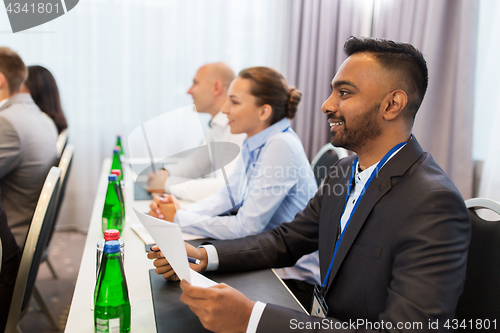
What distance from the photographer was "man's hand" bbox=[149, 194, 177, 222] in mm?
1435

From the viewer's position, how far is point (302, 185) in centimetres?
151

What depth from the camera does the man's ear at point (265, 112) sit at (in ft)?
5.34

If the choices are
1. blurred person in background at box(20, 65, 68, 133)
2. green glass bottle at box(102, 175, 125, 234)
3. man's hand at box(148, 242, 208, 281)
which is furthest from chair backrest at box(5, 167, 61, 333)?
blurred person in background at box(20, 65, 68, 133)

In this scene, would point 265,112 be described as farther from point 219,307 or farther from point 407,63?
point 219,307

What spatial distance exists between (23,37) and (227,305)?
3.15 meters

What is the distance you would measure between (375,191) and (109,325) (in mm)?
623

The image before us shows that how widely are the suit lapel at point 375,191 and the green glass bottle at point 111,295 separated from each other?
48 cm

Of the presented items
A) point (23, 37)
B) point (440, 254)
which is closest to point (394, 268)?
point (440, 254)

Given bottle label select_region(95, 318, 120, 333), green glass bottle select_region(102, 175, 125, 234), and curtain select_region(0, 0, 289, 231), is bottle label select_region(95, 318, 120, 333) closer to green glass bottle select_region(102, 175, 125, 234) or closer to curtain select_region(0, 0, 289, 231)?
green glass bottle select_region(102, 175, 125, 234)

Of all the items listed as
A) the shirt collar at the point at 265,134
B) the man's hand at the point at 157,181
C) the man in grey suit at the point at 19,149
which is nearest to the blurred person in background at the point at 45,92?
the man in grey suit at the point at 19,149

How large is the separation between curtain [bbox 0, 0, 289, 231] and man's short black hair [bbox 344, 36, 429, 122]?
89.2 inches

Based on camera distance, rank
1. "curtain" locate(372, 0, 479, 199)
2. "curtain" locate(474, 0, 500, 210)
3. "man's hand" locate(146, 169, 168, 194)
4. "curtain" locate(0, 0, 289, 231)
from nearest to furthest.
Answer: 1. "man's hand" locate(146, 169, 168, 194)
2. "curtain" locate(474, 0, 500, 210)
3. "curtain" locate(372, 0, 479, 199)
4. "curtain" locate(0, 0, 289, 231)

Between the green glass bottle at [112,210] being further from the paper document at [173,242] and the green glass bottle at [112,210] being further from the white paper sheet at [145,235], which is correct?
the paper document at [173,242]

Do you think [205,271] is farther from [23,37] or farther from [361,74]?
[23,37]
